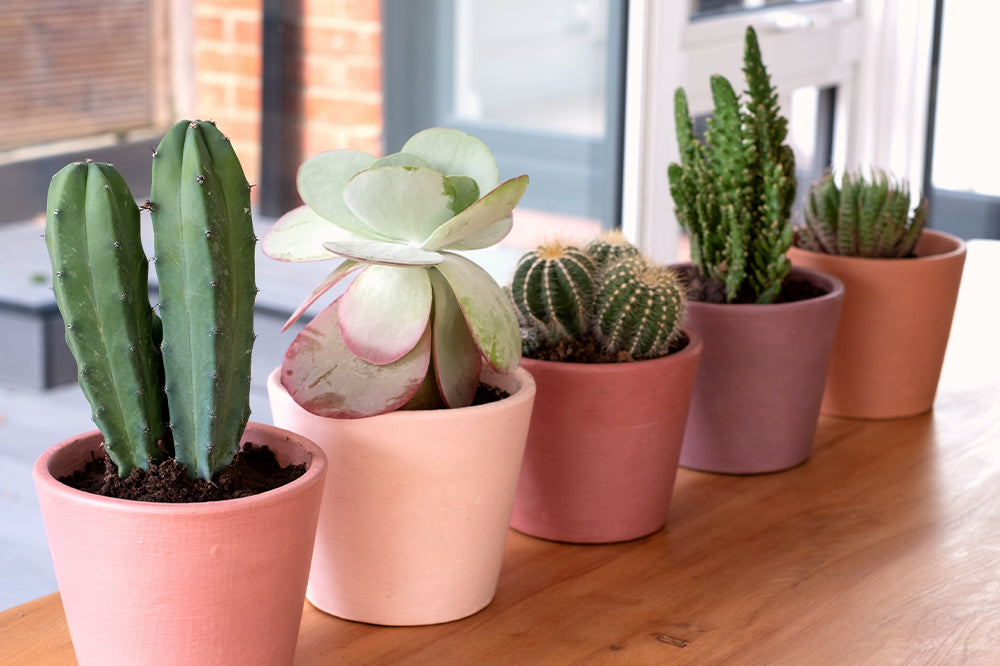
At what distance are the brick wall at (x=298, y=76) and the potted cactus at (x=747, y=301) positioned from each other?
0.60m

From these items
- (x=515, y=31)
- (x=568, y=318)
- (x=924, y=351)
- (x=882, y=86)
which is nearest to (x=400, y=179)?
(x=568, y=318)

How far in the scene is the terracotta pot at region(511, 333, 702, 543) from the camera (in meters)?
0.82

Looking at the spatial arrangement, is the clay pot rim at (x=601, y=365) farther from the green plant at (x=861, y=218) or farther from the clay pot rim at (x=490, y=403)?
the green plant at (x=861, y=218)

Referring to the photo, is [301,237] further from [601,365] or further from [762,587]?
[762,587]

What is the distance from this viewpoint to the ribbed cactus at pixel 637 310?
0.83m

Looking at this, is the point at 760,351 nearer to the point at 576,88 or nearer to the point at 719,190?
the point at 719,190

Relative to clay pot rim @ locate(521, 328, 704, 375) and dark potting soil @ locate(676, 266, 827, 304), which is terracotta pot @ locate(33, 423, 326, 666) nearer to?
clay pot rim @ locate(521, 328, 704, 375)

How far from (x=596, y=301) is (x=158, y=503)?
0.38m

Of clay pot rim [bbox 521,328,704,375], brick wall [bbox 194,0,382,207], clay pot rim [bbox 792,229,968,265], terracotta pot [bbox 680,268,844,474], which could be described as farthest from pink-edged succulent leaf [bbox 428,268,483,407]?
brick wall [bbox 194,0,382,207]

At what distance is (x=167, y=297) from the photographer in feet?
1.95

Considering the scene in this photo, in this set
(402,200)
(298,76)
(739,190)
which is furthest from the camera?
(298,76)

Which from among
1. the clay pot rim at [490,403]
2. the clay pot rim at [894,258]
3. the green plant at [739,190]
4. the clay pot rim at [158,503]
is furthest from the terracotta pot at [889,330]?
the clay pot rim at [158,503]

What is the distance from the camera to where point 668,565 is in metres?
0.84

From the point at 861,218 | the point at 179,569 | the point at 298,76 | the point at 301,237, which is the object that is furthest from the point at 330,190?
the point at 298,76
